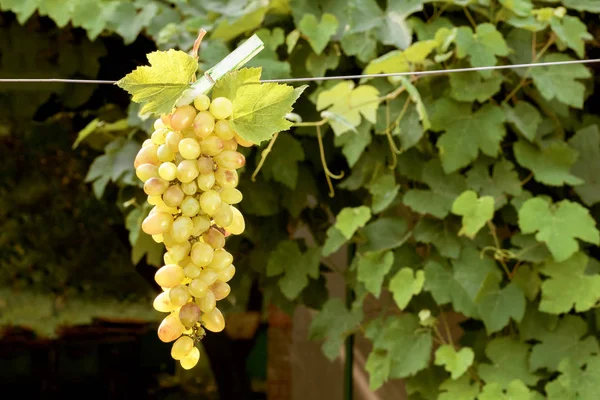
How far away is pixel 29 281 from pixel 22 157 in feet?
1.86

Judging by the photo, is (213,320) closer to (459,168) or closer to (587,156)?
(459,168)

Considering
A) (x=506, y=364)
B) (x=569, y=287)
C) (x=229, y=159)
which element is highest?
(x=229, y=159)

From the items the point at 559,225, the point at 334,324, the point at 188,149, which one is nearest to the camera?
the point at 188,149

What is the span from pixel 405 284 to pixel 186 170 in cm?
87

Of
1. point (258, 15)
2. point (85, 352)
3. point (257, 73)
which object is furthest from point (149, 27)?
point (85, 352)

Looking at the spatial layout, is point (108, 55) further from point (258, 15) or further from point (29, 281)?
point (29, 281)

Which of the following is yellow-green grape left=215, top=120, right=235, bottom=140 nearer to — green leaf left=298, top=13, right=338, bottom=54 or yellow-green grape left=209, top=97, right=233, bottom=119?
yellow-green grape left=209, top=97, right=233, bottom=119

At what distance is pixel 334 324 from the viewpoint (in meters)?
1.43

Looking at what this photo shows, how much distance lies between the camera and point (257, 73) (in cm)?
46

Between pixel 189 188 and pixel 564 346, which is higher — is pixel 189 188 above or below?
above

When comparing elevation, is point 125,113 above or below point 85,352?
above

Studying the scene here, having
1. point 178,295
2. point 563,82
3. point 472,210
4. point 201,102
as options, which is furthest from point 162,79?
point 563,82

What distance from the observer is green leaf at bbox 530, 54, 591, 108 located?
48.4 inches

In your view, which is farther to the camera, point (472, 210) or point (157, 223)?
point (472, 210)
